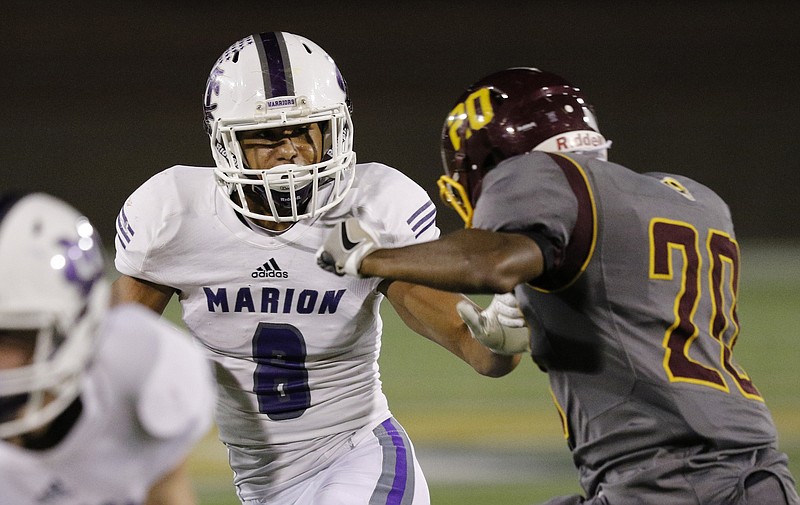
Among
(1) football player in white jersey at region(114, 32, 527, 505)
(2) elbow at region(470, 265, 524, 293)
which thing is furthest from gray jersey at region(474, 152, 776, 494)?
(1) football player in white jersey at region(114, 32, 527, 505)

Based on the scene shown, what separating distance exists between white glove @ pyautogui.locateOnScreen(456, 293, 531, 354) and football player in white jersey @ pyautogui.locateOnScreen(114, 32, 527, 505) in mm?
265

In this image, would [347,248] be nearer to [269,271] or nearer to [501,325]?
[501,325]

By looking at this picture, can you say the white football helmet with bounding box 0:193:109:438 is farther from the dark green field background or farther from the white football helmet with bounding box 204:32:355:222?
the dark green field background

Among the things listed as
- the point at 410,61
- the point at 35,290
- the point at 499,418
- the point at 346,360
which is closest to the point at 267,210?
the point at 346,360

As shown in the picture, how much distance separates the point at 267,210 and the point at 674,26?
11.3 m

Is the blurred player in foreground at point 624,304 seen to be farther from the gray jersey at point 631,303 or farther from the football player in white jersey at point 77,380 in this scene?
the football player in white jersey at point 77,380

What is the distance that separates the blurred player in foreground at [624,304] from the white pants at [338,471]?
63 centimetres

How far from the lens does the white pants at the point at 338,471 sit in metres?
2.95

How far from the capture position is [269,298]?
10.2ft

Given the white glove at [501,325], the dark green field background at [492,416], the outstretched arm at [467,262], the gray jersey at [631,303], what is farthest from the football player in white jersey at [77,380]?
the dark green field background at [492,416]

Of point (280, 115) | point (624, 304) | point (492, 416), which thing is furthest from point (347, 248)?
point (492, 416)

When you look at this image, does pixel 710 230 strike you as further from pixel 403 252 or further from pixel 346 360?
pixel 346 360

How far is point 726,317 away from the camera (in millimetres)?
2477

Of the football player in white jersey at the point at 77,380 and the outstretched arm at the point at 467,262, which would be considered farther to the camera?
the outstretched arm at the point at 467,262
